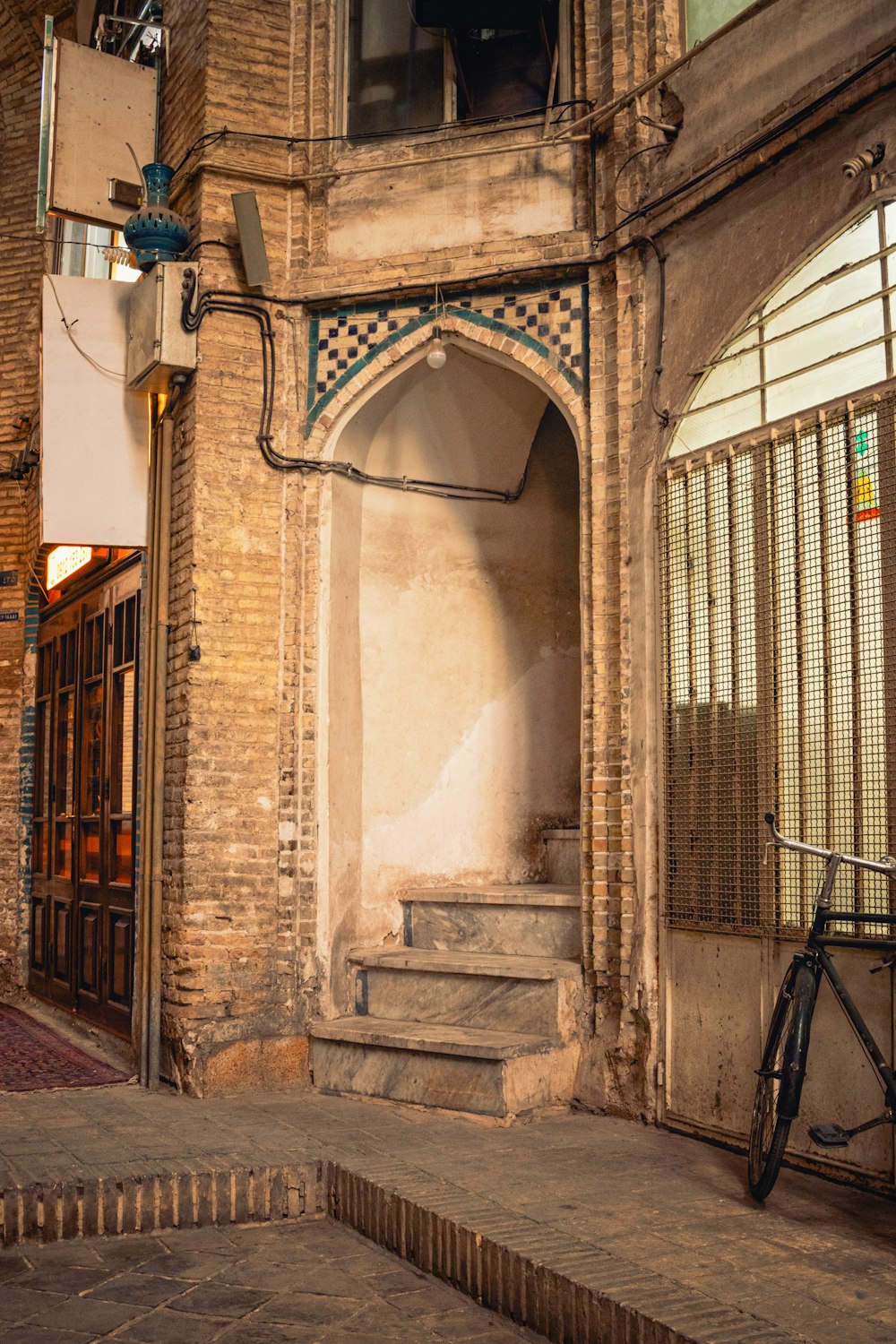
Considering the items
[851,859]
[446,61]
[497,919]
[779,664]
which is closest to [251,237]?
[446,61]

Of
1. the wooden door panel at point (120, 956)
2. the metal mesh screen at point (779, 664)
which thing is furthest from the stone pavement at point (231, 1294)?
the wooden door panel at point (120, 956)

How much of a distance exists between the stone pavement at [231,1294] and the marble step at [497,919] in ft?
7.75

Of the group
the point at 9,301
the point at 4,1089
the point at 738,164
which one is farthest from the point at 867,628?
the point at 9,301

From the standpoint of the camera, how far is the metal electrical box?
24.3 ft

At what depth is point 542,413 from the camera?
332 inches

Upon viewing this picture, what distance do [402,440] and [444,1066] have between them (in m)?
3.72

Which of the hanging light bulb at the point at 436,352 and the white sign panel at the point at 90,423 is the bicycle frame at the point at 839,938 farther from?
the white sign panel at the point at 90,423

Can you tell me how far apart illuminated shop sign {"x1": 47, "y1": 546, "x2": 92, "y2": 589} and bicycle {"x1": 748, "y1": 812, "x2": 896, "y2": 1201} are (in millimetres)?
6377

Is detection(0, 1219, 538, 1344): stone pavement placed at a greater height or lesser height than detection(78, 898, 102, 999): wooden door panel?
lesser

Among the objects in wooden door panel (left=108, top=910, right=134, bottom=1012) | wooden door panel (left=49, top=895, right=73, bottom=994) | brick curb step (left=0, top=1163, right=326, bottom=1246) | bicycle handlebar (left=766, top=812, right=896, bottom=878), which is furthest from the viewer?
wooden door panel (left=49, top=895, right=73, bottom=994)

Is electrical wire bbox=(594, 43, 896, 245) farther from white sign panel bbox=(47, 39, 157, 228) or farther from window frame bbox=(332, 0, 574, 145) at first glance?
white sign panel bbox=(47, 39, 157, 228)

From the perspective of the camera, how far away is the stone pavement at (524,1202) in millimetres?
3896

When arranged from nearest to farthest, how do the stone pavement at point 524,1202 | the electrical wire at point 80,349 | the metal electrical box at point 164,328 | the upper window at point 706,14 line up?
the stone pavement at point 524,1202
the upper window at point 706,14
the metal electrical box at point 164,328
the electrical wire at point 80,349

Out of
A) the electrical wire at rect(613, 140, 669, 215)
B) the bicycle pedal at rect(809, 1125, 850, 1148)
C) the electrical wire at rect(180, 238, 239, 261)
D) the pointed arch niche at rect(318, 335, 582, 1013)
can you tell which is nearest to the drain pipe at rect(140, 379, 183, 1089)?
the electrical wire at rect(180, 238, 239, 261)
